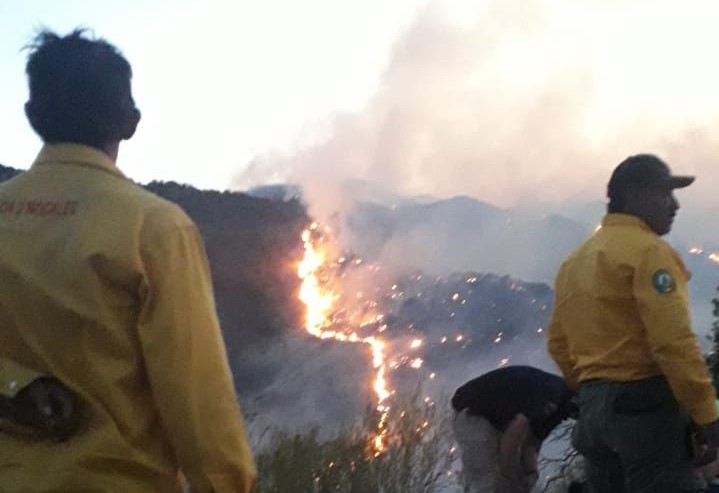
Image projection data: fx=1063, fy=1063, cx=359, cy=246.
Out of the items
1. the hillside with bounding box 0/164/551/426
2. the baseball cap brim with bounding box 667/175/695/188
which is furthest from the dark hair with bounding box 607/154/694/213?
the hillside with bounding box 0/164/551/426

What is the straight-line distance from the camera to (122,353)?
216cm

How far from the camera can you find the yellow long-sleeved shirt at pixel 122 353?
83.2 inches

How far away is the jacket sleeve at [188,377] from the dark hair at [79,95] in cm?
39

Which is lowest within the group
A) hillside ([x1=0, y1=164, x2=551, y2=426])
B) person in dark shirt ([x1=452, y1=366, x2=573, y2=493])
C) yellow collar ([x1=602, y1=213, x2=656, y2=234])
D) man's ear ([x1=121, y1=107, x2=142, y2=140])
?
person in dark shirt ([x1=452, y1=366, x2=573, y2=493])

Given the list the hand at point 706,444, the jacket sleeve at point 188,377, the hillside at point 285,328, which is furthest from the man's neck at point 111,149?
the hillside at point 285,328

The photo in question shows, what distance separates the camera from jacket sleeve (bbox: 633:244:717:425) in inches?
152

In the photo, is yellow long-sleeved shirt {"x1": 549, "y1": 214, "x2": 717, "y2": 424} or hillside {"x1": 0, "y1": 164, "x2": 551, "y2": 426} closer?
yellow long-sleeved shirt {"x1": 549, "y1": 214, "x2": 717, "y2": 424}

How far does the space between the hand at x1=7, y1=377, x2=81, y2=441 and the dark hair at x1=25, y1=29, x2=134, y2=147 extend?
586 millimetres

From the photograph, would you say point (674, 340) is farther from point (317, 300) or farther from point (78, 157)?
point (317, 300)

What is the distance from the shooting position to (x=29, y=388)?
2135mm

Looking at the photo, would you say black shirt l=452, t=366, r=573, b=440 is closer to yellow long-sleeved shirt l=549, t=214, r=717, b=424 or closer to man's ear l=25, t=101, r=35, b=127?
yellow long-sleeved shirt l=549, t=214, r=717, b=424

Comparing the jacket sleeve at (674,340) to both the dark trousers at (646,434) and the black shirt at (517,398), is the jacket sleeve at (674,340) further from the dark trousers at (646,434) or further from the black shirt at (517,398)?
the black shirt at (517,398)

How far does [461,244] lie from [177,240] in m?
35.7

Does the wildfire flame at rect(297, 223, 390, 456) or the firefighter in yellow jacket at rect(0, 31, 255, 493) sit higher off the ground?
the wildfire flame at rect(297, 223, 390, 456)
